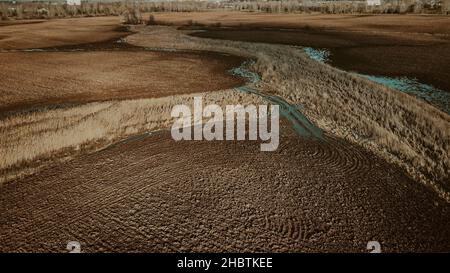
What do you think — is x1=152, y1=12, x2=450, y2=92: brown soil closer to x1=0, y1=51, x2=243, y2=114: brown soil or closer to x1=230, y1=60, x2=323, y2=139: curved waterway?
x1=230, y1=60, x2=323, y2=139: curved waterway

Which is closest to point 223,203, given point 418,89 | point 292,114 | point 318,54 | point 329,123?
point 329,123

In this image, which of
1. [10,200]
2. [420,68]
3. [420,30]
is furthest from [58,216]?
[420,30]

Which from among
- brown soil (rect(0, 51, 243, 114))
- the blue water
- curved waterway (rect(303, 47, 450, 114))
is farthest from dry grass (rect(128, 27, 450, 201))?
brown soil (rect(0, 51, 243, 114))

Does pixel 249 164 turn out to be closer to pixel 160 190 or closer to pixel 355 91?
pixel 160 190

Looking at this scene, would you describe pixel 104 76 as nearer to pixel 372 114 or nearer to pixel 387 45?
pixel 372 114
